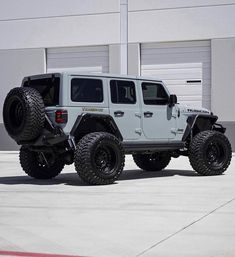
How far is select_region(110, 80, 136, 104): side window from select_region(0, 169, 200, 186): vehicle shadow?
65.5 inches

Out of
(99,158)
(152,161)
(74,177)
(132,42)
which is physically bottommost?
(74,177)

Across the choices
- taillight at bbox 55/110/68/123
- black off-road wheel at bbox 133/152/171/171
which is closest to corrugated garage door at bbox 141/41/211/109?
black off-road wheel at bbox 133/152/171/171

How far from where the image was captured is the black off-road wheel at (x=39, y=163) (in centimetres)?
1245

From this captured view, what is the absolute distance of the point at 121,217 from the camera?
7.79m

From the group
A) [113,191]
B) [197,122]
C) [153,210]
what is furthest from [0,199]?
[197,122]

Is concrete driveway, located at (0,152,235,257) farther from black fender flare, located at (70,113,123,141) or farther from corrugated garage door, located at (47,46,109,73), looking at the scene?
corrugated garage door, located at (47,46,109,73)

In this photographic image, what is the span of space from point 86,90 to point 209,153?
3.14m

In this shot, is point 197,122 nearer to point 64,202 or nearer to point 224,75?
point 64,202

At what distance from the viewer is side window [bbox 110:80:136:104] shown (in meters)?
11.7

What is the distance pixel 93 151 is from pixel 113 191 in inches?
33.8

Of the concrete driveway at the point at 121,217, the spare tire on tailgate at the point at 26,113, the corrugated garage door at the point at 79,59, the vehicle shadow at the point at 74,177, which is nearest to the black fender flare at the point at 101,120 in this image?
the spare tire on tailgate at the point at 26,113

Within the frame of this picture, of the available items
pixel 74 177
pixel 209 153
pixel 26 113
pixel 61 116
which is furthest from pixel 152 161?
pixel 26 113

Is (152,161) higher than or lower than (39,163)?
lower

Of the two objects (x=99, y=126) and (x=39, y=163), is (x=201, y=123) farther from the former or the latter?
(x=39, y=163)
